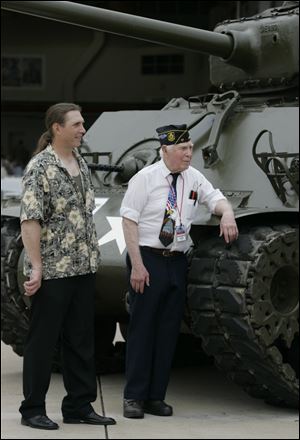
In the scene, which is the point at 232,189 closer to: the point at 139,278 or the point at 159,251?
the point at 159,251

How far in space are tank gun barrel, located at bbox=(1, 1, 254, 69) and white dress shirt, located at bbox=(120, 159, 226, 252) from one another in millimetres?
997

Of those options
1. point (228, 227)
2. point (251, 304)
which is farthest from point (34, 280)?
point (251, 304)

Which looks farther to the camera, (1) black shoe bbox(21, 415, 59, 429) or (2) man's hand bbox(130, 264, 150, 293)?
(2) man's hand bbox(130, 264, 150, 293)

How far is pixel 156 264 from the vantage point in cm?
676

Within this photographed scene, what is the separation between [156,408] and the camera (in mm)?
7141

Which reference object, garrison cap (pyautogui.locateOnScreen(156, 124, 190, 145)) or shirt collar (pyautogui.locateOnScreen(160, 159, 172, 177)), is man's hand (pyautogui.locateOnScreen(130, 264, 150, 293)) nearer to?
shirt collar (pyautogui.locateOnScreen(160, 159, 172, 177))

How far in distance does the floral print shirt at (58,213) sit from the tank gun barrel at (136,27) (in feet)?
2.95

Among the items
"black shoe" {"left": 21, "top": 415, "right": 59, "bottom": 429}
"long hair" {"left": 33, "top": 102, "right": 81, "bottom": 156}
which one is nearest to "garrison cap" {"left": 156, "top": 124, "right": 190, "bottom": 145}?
"long hair" {"left": 33, "top": 102, "right": 81, "bottom": 156}

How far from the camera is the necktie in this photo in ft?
21.5

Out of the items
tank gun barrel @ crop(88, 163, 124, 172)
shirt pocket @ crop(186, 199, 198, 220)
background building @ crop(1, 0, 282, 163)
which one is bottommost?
shirt pocket @ crop(186, 199, 198, 220)

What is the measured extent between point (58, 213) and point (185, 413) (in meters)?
2.03

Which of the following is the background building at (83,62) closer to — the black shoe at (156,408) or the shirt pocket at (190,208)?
the black shoe at (156,408)

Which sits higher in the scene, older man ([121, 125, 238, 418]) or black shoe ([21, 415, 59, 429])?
older man ([121, 125, 238, 418])

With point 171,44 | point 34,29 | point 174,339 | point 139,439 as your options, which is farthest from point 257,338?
point 34,29
